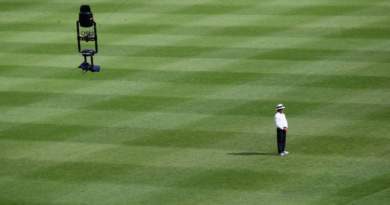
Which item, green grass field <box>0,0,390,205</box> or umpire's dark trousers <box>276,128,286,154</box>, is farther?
umpire's dark trousers <box>276,128,286,154</box>

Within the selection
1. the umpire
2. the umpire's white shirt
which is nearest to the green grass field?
the umpire

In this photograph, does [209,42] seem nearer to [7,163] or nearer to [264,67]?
[264,67]

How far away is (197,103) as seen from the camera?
82.4ft

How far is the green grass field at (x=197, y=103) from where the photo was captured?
19016 millimetres

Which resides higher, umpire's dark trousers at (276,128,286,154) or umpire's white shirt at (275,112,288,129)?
umpire's white shirt at (275,112,288,129)

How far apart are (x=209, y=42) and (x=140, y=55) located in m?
3.01

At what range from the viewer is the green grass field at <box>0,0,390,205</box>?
19.0 metres

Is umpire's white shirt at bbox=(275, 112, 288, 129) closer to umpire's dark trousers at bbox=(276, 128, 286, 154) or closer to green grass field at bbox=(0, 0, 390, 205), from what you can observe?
umpire's dark trousers at bbox=(276, 128, 286, 154)

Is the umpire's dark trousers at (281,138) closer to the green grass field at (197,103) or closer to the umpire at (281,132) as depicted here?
the umpire at (281,132)

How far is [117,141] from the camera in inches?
874

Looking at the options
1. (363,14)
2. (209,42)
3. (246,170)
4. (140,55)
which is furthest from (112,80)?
(363,14)

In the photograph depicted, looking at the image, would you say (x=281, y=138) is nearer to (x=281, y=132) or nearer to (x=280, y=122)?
(x=281, y=132)

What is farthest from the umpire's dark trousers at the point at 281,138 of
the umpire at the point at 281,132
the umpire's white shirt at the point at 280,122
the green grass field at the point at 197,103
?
the green grass field at the point at 197,103

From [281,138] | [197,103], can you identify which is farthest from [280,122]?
[197,103]
